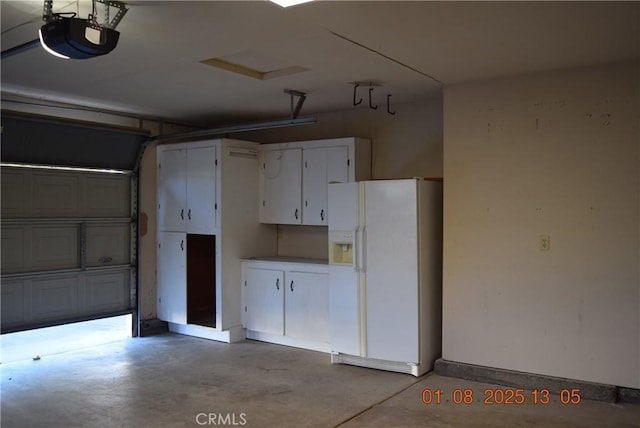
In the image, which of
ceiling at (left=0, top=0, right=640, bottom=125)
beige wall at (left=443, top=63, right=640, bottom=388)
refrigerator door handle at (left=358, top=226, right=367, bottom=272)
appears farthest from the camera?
refrigerator door handle at (left=358, top=226, right=367, bottom=272)

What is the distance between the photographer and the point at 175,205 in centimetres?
653

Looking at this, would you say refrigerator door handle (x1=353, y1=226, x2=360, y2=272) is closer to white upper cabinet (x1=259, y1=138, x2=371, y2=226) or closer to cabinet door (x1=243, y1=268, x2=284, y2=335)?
white upper cabinet (x1=259, y1=138, x2=371, y2=226)

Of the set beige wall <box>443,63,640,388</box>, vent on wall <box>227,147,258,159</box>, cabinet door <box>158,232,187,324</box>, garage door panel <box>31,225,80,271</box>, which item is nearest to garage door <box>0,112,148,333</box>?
garage door panel <box>31,225,80,271</box>

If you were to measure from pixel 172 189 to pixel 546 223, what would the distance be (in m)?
4.22

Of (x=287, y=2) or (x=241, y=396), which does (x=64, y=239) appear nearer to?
(x=241, y=396)

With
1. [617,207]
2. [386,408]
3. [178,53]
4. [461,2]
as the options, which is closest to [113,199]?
[178,53]

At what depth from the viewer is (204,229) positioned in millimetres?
6207

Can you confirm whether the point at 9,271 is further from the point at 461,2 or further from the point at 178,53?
the point at 461,2

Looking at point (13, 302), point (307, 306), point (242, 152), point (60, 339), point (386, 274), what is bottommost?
point (60, 339)

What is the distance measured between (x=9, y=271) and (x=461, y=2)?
4.81 m

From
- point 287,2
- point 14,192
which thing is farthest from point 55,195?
point 287,2

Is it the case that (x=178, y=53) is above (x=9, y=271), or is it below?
above

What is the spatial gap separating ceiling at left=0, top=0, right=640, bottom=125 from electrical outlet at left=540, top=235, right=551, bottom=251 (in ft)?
4.38

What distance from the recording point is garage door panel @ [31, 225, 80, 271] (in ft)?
18.3
